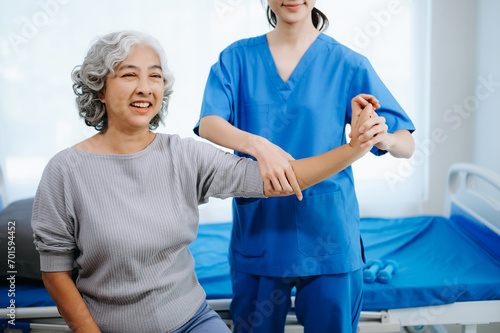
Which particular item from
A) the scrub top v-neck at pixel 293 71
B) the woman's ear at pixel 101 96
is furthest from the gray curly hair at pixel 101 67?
the scrub top v-neck at pixel 293 71

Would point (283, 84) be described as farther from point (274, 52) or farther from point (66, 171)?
point (66, 171)

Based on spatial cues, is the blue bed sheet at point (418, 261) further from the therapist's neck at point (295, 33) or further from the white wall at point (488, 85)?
the therapist's neck at point (295, 33)

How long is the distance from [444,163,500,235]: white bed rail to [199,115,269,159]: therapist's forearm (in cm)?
123

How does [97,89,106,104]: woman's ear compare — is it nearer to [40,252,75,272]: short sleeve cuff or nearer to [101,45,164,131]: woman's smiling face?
[101,45,164,131]: woman's smiling face

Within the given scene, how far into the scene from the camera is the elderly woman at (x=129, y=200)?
1203 millimetres

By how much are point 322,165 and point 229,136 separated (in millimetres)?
261

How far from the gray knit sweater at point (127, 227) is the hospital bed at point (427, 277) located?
0.50 metres

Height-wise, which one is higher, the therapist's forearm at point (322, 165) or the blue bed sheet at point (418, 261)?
the therapist's forearm at point (322, 165)

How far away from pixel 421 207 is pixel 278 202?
2012 mm

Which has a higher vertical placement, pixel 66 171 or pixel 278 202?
pixel 66 171

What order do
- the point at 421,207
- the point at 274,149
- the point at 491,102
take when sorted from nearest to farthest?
the point at 274,149
the point at 491,102
the point at 421,207

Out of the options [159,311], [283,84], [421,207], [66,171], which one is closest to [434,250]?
[421,207]

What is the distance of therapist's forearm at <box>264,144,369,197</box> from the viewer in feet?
3.91

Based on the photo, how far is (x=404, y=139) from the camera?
4.22 ft
